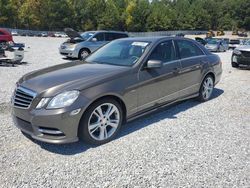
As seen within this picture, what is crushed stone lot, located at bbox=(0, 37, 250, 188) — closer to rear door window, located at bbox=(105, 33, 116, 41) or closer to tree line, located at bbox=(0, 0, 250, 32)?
rear door window, located at bbox=(105, 33, 116, 41)

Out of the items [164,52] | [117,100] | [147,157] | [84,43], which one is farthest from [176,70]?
[84,43]

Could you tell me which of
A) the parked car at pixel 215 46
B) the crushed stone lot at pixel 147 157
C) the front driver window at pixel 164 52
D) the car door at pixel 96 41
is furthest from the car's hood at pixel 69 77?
the parked car at pixel 215 46

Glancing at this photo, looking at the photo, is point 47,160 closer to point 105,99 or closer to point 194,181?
point 105,99

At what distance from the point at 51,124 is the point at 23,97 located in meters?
0.65

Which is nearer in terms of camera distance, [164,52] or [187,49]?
[164,52]

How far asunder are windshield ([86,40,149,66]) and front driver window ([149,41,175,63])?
0.66 ft

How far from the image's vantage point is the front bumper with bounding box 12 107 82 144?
373 cm

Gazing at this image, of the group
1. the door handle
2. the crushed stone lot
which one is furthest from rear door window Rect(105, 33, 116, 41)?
the crushed stone lot

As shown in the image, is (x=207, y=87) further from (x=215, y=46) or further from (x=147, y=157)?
(x=215, y=46)

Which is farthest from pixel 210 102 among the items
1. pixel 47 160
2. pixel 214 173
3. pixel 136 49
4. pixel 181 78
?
pixel 47 160

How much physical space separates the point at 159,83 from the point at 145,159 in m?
1.64

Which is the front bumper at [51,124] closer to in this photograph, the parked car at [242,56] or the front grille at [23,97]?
the front grille at [23,97]

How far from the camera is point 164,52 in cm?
529

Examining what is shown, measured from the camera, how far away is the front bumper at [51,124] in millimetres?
3734
